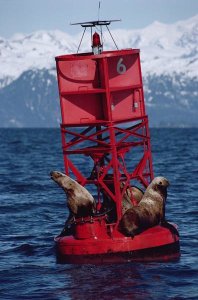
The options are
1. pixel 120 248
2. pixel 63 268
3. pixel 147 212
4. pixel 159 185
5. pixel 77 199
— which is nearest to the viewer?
pixel 63 268

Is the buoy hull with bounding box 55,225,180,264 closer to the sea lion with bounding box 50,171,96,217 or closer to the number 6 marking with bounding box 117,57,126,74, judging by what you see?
the sea lion with bounding box 50,171,96,217

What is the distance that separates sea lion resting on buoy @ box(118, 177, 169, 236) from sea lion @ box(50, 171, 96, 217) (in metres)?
1.53

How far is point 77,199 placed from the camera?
34.7m

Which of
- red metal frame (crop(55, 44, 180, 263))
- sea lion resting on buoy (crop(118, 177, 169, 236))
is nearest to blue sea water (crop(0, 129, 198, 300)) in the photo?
red metal frame (crop(55, 44, 180, 263))

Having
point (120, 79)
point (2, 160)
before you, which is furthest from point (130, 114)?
point (2, 160)

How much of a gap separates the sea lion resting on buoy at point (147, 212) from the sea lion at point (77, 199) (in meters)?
1.53

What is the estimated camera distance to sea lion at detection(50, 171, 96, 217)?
114 ft

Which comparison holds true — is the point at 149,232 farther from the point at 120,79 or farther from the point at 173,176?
the point at 173,176

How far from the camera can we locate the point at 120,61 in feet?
116

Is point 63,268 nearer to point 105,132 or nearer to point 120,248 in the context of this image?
point 120,248

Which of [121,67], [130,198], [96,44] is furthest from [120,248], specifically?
[96,44]

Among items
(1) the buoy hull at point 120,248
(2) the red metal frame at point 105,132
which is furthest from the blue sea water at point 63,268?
(2) the red metal frame at point 105,132

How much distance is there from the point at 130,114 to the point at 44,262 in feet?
23.9

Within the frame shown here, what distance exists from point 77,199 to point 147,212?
296 cm
